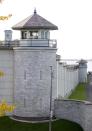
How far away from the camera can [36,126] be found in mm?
30531

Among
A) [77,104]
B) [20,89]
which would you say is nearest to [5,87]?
[20,89]

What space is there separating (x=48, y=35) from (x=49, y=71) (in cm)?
272

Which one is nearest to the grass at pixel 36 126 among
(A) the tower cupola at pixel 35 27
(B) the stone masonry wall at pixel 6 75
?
(B) the stone masonry wall at pixel 6 75

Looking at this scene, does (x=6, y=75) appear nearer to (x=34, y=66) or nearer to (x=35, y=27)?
(x=34, y=66)

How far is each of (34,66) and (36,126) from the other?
447 centimetres

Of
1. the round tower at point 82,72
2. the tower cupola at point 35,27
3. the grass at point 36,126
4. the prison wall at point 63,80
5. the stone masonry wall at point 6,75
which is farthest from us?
the round tower at point 82,72

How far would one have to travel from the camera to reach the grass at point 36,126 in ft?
98.5

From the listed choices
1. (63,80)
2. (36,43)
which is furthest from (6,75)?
(63,80)

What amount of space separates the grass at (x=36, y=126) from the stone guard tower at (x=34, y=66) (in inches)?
55.8

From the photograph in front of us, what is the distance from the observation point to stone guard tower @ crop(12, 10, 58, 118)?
32125mm

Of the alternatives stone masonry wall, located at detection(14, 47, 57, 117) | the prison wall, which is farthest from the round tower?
stone masonry wall, located at detection(14, 47, 57, 117)

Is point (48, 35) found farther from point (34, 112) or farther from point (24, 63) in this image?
point (34, 112)

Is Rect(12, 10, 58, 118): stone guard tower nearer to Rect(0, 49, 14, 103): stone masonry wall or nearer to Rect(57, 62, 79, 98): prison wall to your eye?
Rect(0, 49, 14, 103): stone masonry wall

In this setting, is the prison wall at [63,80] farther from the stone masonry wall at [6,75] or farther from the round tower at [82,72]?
the round tower at [82,72]
